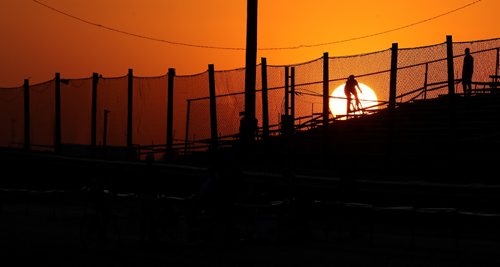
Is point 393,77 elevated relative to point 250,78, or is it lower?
lower

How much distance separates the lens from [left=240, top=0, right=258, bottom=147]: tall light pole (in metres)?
23.0

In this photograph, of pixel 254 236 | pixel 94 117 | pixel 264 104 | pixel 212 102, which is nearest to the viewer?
pixel 254 236

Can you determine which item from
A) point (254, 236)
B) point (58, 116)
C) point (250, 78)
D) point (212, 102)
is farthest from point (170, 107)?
point (254, 236)

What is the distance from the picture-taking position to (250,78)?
24.1m

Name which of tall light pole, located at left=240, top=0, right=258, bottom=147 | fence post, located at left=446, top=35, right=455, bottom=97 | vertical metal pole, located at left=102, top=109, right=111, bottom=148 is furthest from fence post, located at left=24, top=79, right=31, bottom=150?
fence post, located at left=446, top=35, right=455, bottom=97

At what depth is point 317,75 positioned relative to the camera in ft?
75.9

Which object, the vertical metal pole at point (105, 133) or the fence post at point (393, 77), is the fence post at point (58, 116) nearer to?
the vertical metal pole at point (105, 133)

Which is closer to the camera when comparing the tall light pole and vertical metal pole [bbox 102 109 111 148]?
the tall light pole

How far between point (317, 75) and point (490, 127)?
156 inches

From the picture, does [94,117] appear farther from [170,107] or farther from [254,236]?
[254,236]

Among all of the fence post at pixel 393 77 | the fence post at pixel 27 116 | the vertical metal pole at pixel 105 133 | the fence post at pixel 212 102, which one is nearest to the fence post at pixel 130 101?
the vertical metal pole at pixel 105 133

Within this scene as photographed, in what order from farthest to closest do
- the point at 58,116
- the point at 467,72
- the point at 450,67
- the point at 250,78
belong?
the point at 58,116, the point at 467,72, the point at 250,78, the point at 450,67

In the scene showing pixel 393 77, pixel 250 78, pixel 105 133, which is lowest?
pixel 105 133

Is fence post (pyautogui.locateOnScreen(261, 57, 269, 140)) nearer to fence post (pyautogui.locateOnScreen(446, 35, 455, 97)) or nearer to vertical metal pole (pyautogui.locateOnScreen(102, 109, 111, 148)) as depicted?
vertical metal pole (pyautogui.locateOnScreen(102, 109, 111, 148))
